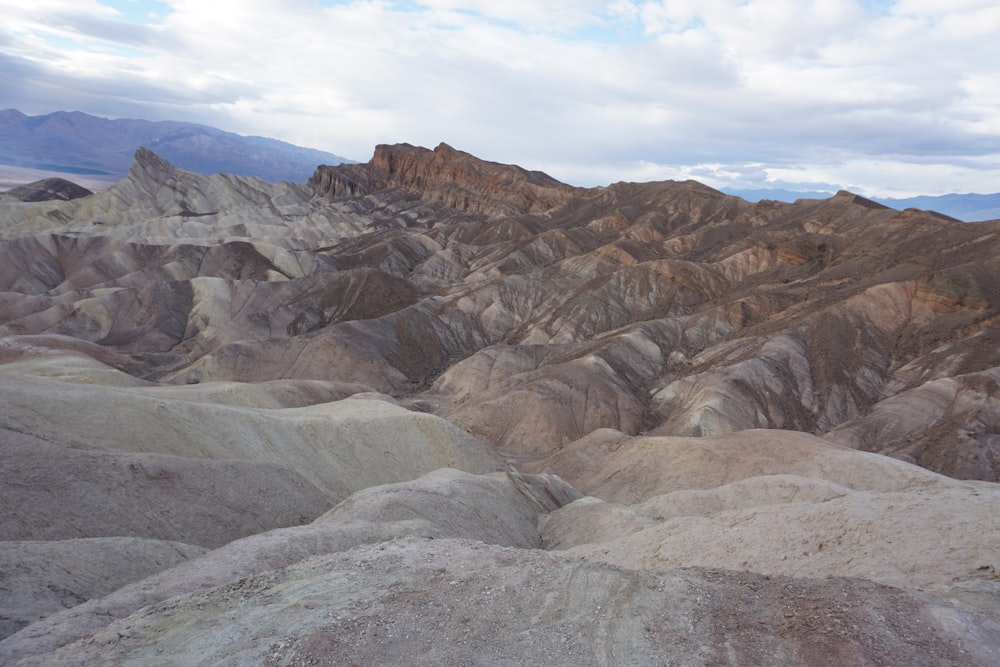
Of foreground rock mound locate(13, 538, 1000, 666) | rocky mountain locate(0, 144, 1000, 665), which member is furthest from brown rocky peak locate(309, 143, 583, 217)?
foreground rock mound locate(13, 538, 1000, 666)

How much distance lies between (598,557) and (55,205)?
108m

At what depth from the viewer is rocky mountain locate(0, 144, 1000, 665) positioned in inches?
391

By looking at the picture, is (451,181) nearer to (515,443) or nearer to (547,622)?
(515,443)

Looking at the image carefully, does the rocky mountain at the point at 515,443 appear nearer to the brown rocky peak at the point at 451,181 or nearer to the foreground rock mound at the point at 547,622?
→ the foreground rock mound at the point at 547,622

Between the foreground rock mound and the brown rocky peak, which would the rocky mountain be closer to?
the foreground rock mound

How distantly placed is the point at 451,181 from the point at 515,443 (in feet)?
304

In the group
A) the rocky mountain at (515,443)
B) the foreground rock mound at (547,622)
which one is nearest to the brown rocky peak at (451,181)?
the rocky mountain at (515,443)

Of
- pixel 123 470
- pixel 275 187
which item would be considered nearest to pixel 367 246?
pixel 275 187

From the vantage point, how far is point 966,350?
141 feet

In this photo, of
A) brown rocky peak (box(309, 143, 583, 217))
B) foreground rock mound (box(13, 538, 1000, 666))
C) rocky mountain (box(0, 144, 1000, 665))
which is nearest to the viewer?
foreground rock mound (box(13, 538, 1000, 666))

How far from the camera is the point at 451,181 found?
126 meters

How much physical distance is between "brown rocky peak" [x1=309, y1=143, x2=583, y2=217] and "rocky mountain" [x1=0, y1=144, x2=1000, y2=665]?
22.0 meters

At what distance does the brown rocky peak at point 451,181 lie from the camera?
382 feet

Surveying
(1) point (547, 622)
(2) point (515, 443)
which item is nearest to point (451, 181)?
(2) point (515, 443)
